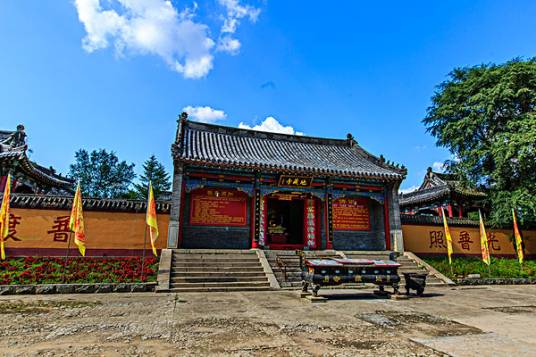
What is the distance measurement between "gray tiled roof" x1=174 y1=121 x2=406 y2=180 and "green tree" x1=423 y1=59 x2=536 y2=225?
4318 millimetres

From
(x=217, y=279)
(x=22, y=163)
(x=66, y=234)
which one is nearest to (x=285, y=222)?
(x=217, y=279)

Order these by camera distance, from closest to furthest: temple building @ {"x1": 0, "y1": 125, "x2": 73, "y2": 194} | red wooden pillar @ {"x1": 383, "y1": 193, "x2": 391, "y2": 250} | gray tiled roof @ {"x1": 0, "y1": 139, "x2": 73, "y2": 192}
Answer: gray tiled roof @ {"x1": 0, "y1": 139, "x2": 73, "y2": 192} < temple building @ {"x1": 0, "y1": 125, "x2": 73, "y2": 194} < red wooden pillar @ {"x1": 383, "y1": 193, "x2": 391, "y2": 250}

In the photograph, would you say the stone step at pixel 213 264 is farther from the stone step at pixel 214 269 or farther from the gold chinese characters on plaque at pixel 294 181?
the gold chinese characters on plaque at pixel 294 181

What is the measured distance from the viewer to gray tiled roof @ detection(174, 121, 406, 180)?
41.3 feet

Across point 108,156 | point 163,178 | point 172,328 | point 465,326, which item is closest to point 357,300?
point 465,326

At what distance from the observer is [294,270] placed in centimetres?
1023

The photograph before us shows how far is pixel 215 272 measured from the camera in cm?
936

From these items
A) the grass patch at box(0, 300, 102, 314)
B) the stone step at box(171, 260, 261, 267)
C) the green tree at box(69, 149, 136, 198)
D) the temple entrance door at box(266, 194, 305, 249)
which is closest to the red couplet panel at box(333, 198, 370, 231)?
the temple entrance door at box(266, 194, 305, 249)

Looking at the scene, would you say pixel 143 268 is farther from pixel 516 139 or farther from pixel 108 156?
pixel 108 156

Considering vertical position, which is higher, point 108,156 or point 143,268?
point 108,156

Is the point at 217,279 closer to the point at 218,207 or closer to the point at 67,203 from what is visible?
the point at 218,207

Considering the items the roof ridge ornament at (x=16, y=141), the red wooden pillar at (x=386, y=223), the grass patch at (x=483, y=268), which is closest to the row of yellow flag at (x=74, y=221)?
the roof ridge ornament at (x=16, y=141)

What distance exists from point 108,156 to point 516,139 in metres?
43.3

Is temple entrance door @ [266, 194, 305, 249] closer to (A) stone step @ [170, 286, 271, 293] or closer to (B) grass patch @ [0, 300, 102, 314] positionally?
(A) stone step @ [170, 286, 271, 293]
